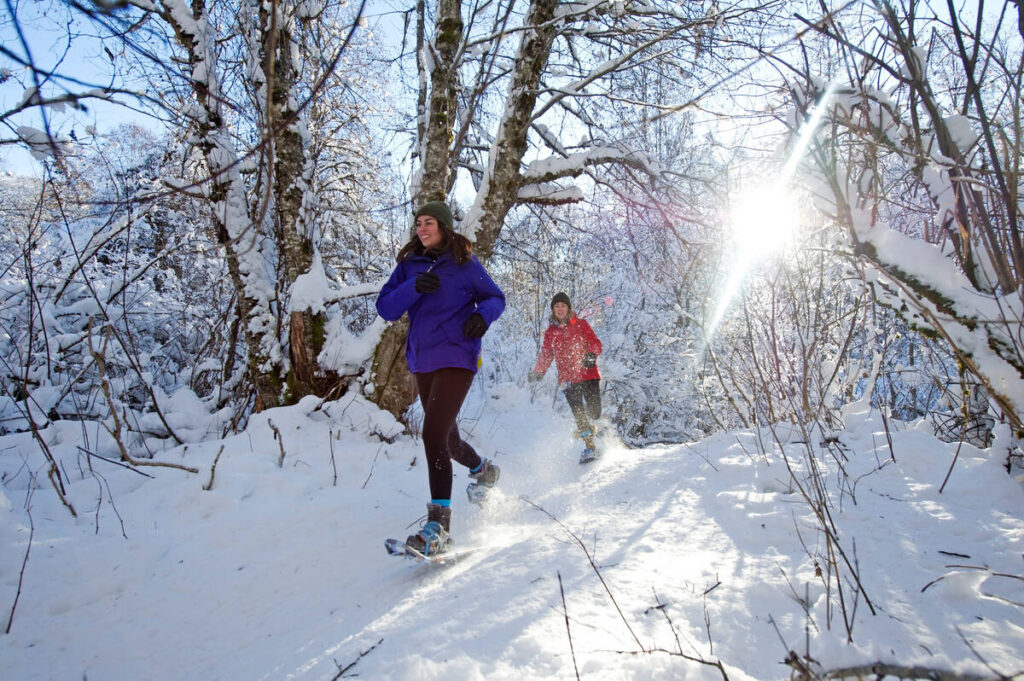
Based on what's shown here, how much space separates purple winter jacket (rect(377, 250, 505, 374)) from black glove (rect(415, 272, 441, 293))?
6 centimetres

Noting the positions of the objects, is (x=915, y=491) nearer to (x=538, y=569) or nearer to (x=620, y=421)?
(x=538, y=569)

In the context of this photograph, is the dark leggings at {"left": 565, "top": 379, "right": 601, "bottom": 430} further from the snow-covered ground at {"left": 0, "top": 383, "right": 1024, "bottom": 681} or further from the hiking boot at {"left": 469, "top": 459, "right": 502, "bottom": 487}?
the hiking boot at {"left": 469, "top": 459, "right": 502, "bottom": 487}

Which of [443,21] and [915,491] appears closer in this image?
[915,491]

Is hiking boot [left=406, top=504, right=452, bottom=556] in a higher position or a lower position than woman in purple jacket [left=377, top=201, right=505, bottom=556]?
lower

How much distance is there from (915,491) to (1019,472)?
15.6 inches

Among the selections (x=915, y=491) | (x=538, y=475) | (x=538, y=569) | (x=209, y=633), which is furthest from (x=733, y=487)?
(x=209, y=633)

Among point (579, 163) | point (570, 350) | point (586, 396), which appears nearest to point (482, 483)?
point (586, 396)

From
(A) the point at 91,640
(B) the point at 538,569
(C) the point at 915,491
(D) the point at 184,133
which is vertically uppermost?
(D) the point at 184,133

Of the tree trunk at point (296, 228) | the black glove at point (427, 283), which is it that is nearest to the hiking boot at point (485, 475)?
the black glove at point (427, 283)

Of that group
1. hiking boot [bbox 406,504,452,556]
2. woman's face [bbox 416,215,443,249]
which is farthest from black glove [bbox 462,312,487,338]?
hiking boot [bbox 406,504,452,556]

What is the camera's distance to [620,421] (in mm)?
11188

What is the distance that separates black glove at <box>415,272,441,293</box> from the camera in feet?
8.93

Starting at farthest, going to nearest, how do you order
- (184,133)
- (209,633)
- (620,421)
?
(620,421)
(184,133)
(209,633)

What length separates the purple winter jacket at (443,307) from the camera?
109 inches
